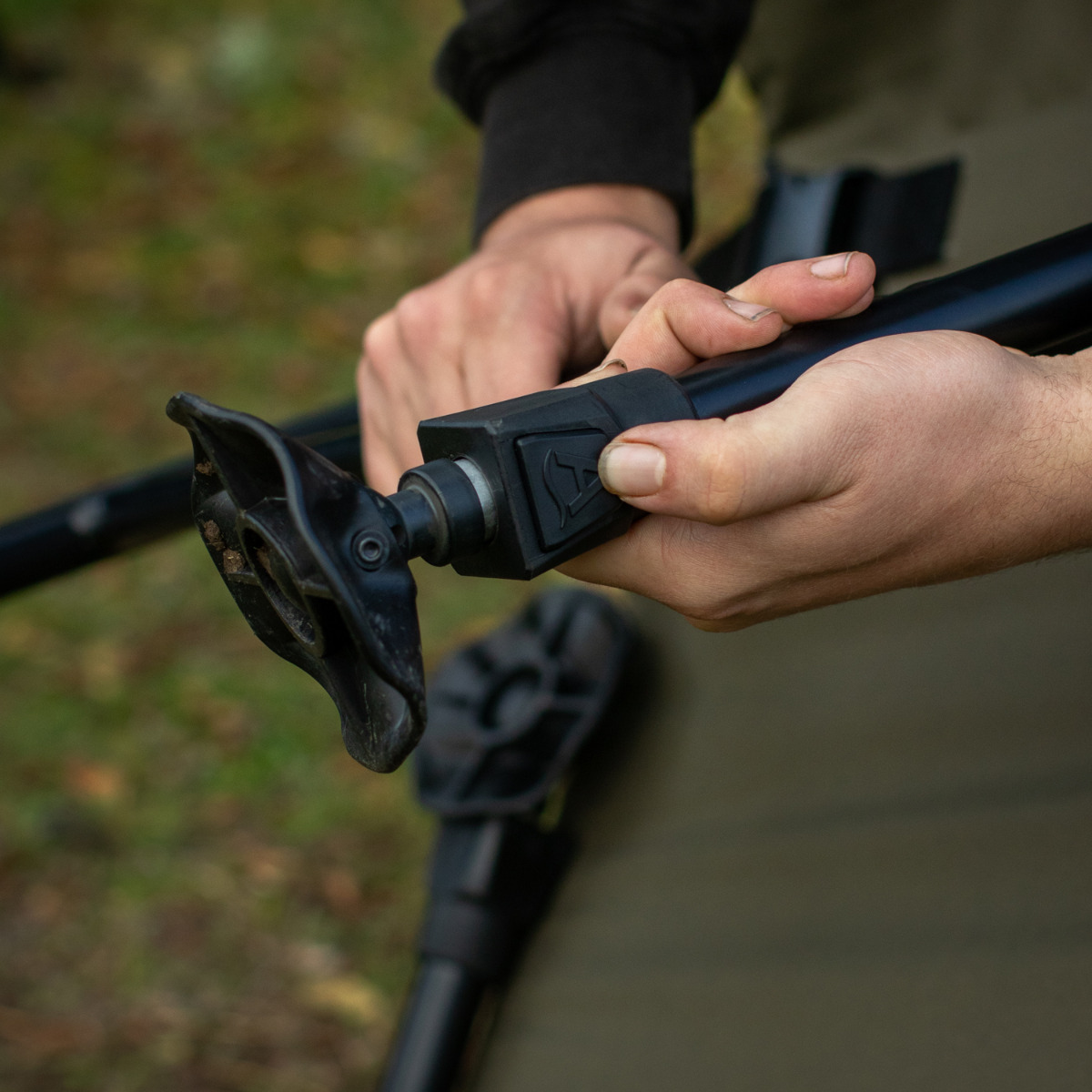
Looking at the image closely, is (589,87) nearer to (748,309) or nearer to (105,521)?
(748,309)

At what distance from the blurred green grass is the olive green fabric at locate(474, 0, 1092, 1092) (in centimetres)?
61

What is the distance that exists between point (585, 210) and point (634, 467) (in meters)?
0.60

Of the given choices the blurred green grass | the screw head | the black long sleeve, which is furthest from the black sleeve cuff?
the blurred green grass

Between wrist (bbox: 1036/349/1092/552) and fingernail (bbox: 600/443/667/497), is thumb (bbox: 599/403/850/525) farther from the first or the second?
wrist (bbox: 1036/349/1092/552)

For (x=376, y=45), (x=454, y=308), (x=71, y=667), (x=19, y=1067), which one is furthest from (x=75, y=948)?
(x=376, y=45)

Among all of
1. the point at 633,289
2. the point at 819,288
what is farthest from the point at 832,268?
the point at 633,289

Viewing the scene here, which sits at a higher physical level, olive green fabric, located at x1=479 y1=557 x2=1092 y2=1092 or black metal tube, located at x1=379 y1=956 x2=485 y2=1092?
olive green fabric, located at x1=479 y1=557 x2=1092 y2=1092

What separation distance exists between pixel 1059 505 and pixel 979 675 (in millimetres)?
498

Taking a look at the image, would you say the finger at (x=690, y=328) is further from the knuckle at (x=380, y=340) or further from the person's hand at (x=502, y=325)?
the knuckle at (x=380, y=340)

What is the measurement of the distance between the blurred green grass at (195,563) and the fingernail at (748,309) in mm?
1439

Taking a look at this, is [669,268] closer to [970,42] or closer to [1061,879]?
[970,42]

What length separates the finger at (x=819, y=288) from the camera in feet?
2.43

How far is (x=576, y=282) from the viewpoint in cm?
102

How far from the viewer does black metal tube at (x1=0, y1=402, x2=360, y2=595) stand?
1.21m
